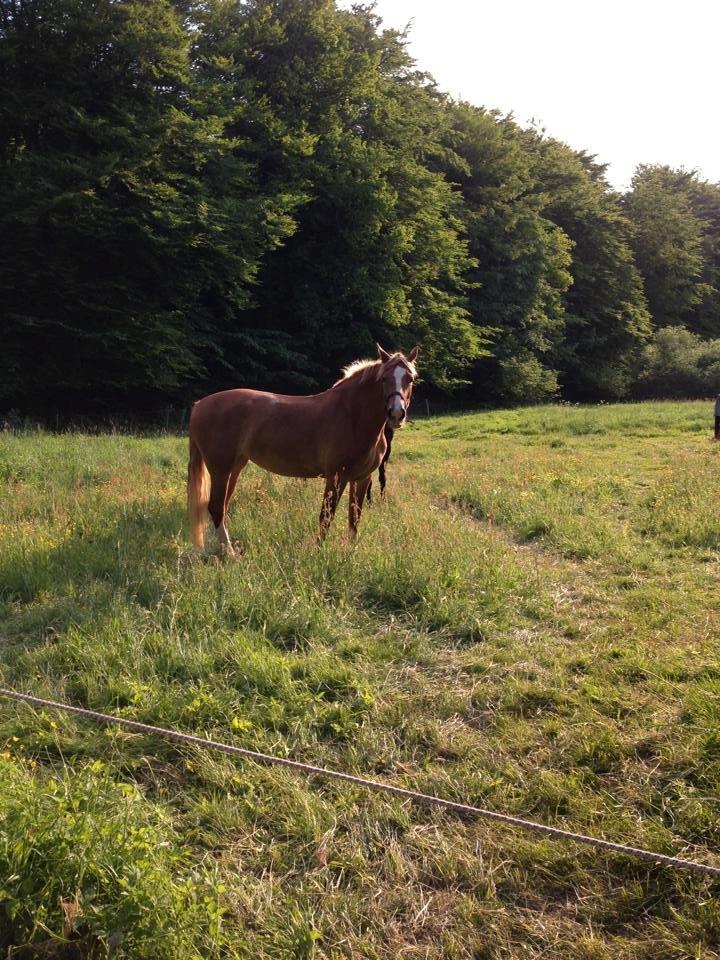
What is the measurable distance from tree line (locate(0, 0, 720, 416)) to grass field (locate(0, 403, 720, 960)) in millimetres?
14138

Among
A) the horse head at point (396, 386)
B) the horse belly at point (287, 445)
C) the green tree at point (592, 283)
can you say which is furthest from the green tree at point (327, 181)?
the horse head at point (396, 386)

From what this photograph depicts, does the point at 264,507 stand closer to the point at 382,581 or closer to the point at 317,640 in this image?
the point at 382,581

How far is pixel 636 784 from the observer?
9.86ft

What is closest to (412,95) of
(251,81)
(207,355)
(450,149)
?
(450,149)

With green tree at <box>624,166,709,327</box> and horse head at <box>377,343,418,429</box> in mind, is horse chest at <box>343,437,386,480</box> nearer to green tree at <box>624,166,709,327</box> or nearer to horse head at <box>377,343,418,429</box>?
horse head at <box>377,343,418,429</box>

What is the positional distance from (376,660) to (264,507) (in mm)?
3366

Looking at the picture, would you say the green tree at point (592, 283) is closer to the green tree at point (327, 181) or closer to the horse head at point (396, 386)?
the green tree at point (327, 181)

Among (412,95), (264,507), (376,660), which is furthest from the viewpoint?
(412,95)

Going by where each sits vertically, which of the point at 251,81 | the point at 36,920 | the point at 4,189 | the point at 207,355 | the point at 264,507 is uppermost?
the point at 251,81

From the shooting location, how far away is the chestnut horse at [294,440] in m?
6.41

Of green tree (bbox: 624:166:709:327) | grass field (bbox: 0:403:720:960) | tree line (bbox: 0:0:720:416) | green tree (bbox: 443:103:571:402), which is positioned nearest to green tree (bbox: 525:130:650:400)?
tree line (bbox: 0:0:720:416)

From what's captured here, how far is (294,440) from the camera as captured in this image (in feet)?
21.9

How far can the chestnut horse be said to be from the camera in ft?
21.0

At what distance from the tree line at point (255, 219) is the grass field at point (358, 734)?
14.1 meters
